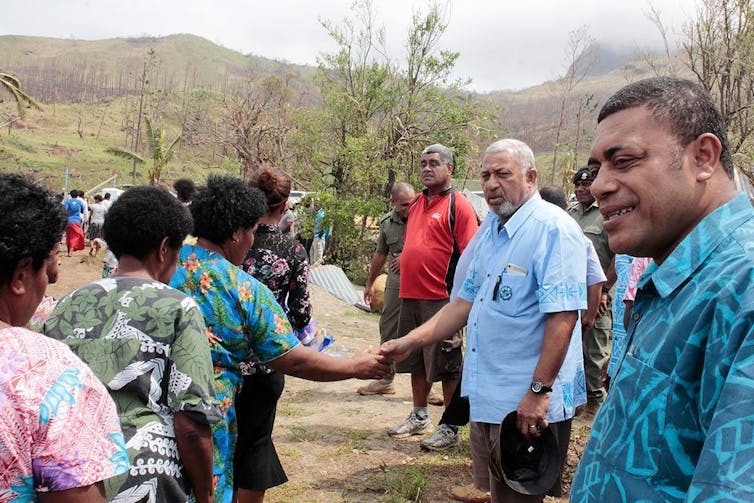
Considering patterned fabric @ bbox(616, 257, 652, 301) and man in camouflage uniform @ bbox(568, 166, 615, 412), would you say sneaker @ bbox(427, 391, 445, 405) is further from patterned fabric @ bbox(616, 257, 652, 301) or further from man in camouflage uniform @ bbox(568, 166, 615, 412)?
patterned fabric @ bbox(616, 257, 652, 301)

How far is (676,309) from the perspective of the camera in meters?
1.21

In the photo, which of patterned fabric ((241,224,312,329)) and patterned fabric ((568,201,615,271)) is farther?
patterned fabric ((568,201,615,271))

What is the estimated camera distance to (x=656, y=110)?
4.36 feet

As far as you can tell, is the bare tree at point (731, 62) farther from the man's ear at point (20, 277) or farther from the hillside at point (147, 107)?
the man's ear at point (20, 277)

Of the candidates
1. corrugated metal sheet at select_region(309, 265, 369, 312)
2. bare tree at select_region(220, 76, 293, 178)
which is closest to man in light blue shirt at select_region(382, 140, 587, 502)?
corrugated metal sheet at select_region(309, 265, 369, 312)

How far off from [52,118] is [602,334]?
7461 cm

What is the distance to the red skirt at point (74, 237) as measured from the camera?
15.6 metres

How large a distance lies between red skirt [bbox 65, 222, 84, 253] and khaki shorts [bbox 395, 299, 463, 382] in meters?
12.6

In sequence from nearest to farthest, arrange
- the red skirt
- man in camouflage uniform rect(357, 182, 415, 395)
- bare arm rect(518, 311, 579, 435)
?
bare arm rect(518, 311, 579, 435)
man in camouflage uniform rect(357, 182, 415, 395)
the red skirt

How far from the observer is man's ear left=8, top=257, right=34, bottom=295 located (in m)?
1.42

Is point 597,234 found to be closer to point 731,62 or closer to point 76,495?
point 76,495

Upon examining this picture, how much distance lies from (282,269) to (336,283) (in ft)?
28.4

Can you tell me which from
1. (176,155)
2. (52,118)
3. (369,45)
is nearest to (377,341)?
(369,45)

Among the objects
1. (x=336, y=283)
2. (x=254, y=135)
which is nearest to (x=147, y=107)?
(x=254, y=135)
